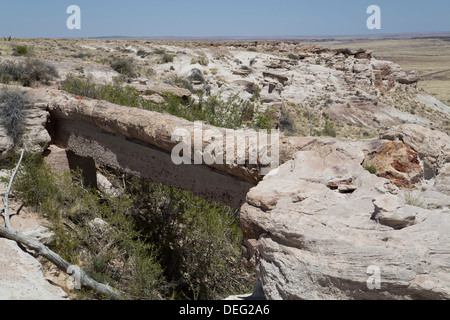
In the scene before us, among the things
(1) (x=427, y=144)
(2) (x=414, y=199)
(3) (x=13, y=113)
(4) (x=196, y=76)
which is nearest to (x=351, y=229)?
(2) (x=414, y=199)

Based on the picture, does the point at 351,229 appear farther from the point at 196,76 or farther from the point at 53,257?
the point at 196,76

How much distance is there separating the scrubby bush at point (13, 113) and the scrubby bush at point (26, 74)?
6.23 meters

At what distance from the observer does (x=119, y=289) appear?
5.91 meters

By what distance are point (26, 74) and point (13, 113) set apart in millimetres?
7288

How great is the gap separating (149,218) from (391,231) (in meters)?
6.20

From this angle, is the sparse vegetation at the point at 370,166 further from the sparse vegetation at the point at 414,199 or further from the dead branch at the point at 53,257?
the dead branch at the point at 53,257

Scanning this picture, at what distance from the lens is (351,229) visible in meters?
2.96

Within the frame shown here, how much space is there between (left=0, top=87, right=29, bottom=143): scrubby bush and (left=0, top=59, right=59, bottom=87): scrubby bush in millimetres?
6231

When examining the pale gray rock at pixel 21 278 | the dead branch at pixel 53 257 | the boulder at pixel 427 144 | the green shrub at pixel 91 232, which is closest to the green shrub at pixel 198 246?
the green shrub at pixel 91 232

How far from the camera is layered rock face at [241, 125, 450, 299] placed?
8.57 ft

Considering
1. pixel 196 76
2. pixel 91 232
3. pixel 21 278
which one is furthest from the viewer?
pixel 196 76

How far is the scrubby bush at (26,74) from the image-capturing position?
1290 cm
